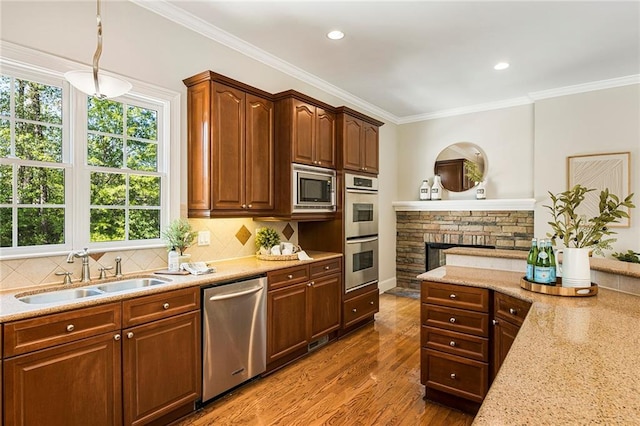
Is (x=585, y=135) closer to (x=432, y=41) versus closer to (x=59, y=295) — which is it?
(x=432, y=41)

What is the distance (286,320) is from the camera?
3111 mm

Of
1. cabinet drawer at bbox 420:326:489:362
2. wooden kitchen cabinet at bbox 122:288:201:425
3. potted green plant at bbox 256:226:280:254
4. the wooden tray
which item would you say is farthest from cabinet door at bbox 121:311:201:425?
the wooden tray

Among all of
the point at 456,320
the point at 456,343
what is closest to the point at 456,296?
the point at 456,320

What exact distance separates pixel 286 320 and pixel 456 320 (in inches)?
55.4

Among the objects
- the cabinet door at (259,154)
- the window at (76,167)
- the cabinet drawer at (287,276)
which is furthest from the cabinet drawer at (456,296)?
the window at (76,167)

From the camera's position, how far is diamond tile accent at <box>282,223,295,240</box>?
13.1ft

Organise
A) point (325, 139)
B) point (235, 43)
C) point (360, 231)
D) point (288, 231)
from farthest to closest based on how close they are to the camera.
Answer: point (360, 231) → point (288, 231) → point (325, 139) → point (235, 43)

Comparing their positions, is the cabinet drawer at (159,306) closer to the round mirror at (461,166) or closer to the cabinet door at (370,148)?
the cabinet door at (370,148)

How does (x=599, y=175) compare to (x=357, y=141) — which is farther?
(x=599, y=175)

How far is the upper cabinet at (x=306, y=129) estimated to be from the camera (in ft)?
11.0

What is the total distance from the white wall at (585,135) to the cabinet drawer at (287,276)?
340 cm

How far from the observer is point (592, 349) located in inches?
49.0

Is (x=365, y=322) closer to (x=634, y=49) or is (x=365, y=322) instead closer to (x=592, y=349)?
(x=592, y=349)

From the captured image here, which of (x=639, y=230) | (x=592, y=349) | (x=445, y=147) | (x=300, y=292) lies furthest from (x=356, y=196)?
(x=639, y=230)
